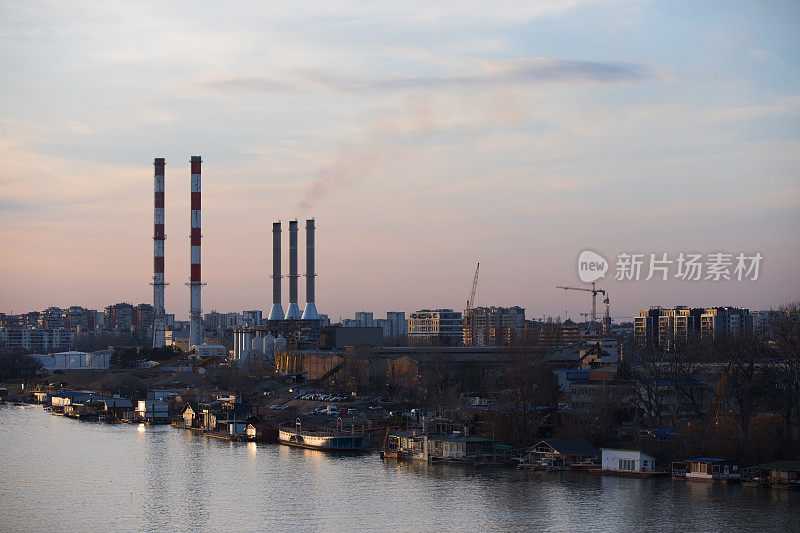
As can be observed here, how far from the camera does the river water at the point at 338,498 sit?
10094 millimetres

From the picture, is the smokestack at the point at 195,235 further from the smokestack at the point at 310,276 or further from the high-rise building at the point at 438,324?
the high-rise building at the point at 438,324

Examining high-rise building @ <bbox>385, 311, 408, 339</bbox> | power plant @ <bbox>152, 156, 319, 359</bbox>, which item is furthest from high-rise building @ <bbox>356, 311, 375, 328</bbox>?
power plant @ <bbox>152, 156, 319, 359</bbox>

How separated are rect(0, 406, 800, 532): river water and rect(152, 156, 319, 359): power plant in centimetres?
1350

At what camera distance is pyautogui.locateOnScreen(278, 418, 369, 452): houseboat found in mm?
16203

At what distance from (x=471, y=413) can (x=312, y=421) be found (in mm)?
3019

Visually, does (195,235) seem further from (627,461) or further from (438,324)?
(438,324)

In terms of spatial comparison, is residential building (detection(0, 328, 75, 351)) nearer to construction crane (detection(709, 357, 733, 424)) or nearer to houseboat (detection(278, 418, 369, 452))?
houseboat (detection(278, 418, 369, 452))

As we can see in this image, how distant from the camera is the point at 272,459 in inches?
596

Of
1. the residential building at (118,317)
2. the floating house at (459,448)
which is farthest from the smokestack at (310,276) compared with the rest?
the residential building at (118,317)

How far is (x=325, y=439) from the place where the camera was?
644 inches

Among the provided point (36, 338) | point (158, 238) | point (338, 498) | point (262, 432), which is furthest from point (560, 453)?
point (36, 338)

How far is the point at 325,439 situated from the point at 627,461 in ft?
17.2

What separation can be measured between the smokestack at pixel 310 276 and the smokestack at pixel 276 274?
0.82 m

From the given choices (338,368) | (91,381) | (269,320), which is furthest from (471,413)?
(91,381)
